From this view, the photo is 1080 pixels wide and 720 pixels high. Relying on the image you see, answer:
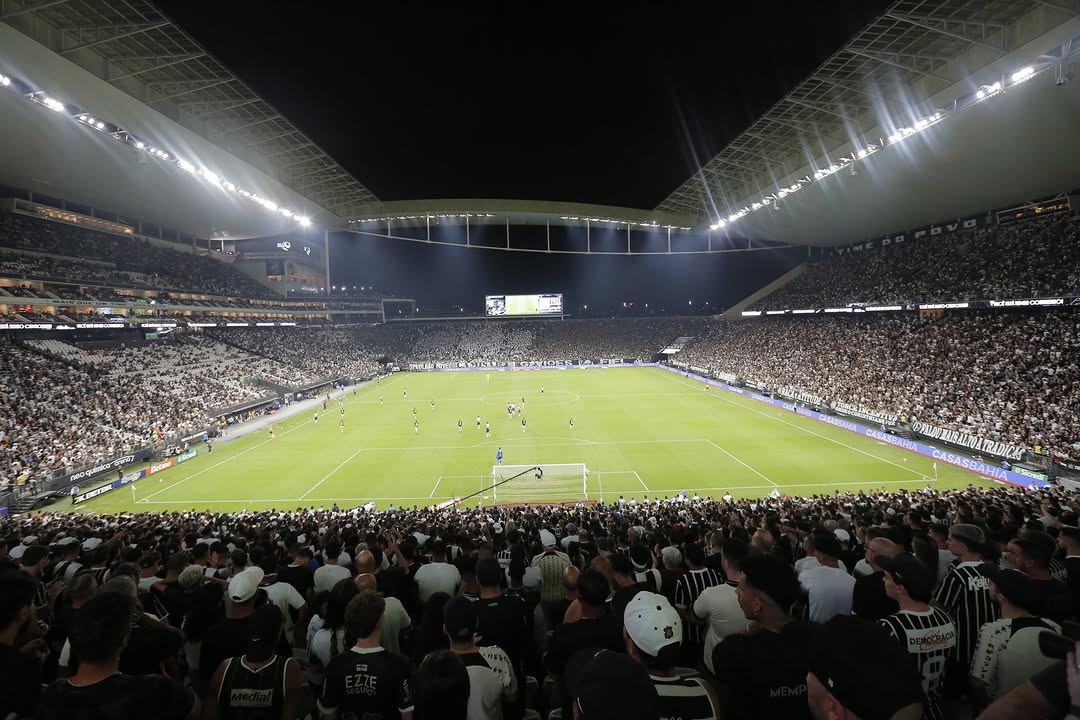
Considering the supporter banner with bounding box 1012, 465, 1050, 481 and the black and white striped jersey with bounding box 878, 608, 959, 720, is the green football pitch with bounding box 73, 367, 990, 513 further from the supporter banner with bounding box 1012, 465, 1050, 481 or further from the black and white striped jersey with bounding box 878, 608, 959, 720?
the black and white striped jersey with bounding box 878, 608, 959, 720

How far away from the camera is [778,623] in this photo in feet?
10.0

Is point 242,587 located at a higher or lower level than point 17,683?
lower

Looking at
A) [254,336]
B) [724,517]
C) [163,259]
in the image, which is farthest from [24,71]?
[254,336]

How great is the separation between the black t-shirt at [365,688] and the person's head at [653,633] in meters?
1.56

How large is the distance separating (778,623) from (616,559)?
87.5 inches

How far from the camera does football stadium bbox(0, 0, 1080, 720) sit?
3385 millimetres

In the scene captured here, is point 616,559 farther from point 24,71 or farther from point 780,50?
point 24,71

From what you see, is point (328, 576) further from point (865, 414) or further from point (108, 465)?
point (865, 414)

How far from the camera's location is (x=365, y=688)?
10.6 feet

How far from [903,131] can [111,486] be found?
45.2m

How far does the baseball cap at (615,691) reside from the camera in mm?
1990

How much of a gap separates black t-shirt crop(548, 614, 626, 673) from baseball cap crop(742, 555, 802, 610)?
103 centimetres

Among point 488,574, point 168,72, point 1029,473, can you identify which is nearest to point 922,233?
point 1029,473

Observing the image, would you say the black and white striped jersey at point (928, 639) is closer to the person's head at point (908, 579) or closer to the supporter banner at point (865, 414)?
the person's head at point (908, 579)
